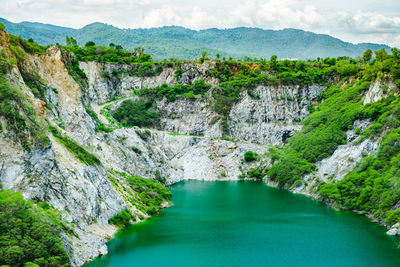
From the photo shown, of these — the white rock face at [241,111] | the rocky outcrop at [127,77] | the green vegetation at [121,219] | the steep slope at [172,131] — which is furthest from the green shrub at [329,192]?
the rocky outcrop at [127,77]

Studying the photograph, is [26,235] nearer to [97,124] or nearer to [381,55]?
[97,124]

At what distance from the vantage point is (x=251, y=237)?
5881 cm

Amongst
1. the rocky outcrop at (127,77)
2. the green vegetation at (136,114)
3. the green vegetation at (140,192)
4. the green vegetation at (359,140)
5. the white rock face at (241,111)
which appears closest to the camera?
the green vegetation at (140,192)

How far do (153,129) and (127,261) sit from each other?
6590 centimetres

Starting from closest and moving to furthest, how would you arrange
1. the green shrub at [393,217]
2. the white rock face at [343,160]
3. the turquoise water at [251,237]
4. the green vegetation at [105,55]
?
the turquoise water at [251,237] < the green shrub at [393,217] < the white rock face at [343,160] < the green vegetation at [105,55]

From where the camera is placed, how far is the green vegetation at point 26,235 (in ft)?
130

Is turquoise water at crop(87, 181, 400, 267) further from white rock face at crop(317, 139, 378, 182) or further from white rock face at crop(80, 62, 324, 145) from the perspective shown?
white rock face at crop(80, 62, 324, 145)

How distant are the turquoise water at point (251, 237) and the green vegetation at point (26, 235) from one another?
591cm

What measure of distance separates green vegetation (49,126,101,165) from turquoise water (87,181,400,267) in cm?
1086

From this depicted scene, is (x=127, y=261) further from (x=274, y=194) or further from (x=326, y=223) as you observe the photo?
(x=274, y=194)

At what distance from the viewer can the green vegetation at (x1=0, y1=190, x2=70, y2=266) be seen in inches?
1564

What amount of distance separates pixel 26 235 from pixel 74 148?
71.1ft

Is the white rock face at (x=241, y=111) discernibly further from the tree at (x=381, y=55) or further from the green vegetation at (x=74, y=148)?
the green vegetation at (x=74, y=148)

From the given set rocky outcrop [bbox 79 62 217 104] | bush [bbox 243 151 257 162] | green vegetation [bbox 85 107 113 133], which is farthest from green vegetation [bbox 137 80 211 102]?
green vegetation [bbox 85 107 113 133]
